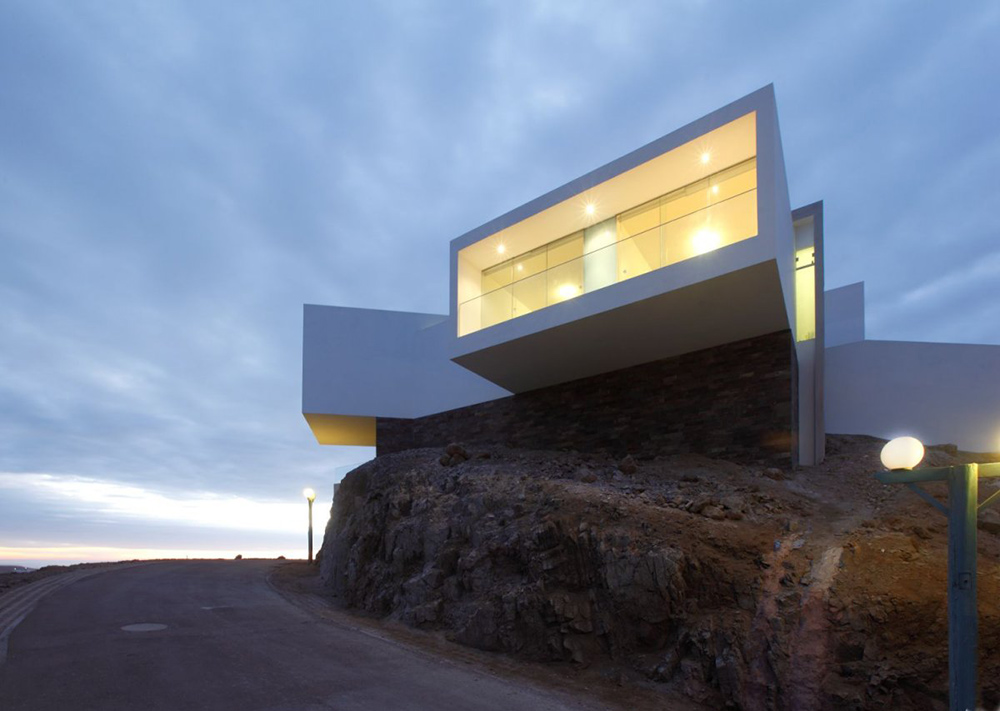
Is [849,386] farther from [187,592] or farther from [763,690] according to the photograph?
[187,592]

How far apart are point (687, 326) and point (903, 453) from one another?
309 inches

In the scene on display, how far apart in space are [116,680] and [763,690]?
322 inches

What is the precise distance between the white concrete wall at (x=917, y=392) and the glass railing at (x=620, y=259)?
6.64 metres

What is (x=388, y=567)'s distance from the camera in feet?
45.0

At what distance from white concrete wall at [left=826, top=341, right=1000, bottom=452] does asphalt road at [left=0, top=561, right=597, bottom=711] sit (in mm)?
12546

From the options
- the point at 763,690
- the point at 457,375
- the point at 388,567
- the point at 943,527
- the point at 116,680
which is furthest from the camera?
the point at 457,375

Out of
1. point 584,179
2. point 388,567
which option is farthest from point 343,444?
point 584,179

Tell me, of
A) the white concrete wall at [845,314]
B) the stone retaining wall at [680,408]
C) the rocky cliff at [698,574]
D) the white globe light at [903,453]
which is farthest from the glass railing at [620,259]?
the white concrete wall at [845,314]

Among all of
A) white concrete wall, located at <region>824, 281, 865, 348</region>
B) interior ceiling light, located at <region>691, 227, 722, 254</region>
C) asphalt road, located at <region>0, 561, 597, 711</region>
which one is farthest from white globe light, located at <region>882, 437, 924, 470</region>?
white concrete wall, located at <region>824, 281, 865, 348</region>

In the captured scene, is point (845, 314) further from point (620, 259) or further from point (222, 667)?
point (222, 667)

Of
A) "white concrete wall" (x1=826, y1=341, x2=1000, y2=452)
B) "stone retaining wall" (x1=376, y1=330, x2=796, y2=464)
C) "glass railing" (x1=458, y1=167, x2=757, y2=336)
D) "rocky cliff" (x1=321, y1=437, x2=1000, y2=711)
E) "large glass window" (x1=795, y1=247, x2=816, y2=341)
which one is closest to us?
"rocky cliff" (x1=321, y1=437, x2=1000, y2=711)

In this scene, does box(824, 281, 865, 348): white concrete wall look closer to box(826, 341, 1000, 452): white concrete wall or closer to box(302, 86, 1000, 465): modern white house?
box(302, 86, 1000, 465): modern white house

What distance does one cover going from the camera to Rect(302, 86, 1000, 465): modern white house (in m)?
12.5

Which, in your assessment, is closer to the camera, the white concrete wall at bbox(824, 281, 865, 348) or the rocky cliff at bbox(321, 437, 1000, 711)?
the rocky cliff at bbox(321, 437, 1000, 711)
